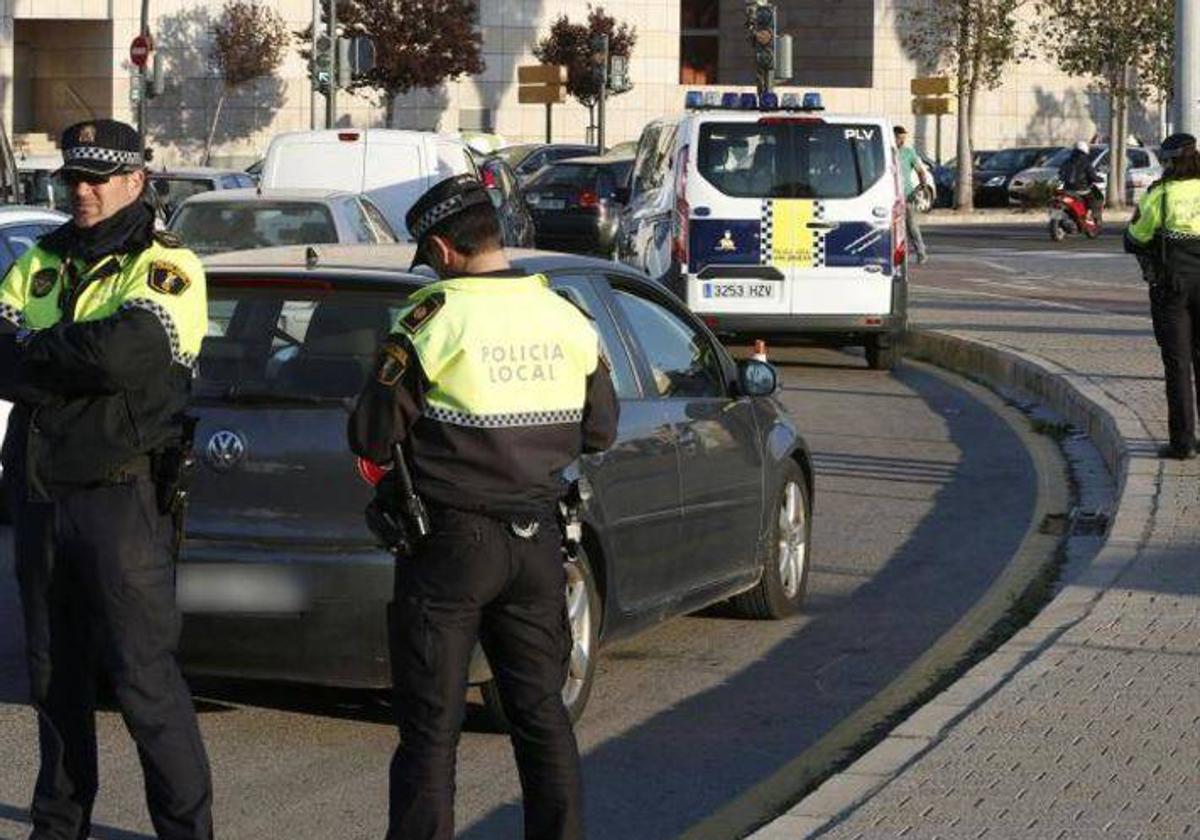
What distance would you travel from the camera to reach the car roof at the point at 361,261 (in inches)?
333

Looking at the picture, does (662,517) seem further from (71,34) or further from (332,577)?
(71,34)

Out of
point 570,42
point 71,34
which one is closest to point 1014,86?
point 570,42

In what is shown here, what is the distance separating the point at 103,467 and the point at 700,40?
8621cm

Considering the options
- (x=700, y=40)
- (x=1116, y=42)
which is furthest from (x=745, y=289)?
(x=700, y=40)

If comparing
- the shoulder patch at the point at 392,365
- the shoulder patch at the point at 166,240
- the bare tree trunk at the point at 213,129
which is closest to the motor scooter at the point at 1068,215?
the bare tree trunk at the point at 213,129

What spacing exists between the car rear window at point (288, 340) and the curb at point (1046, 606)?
77.4 inches

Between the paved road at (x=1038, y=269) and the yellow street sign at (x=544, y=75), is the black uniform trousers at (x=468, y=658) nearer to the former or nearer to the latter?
the paved road at (x=1038, y=269)

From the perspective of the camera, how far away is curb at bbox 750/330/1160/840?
22.2 ft

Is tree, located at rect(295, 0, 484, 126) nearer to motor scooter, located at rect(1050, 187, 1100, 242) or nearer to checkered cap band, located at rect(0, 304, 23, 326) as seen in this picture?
motor scooter, located at rect(1050, 187, 1100, 242)

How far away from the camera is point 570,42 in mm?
72250

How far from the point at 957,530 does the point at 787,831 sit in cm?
666

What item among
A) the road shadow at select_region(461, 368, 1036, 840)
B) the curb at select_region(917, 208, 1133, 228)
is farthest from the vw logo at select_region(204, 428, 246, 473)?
the curb at select_region(917, 208, 1133, 228)

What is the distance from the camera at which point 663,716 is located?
8586 mm

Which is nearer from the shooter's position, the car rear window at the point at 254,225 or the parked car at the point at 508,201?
the car rear window at the point at 254,225
